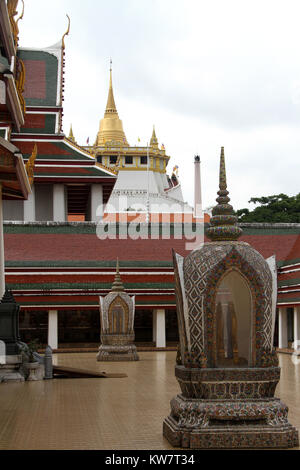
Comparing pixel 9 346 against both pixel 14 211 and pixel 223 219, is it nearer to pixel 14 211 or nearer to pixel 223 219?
pixel 223 219

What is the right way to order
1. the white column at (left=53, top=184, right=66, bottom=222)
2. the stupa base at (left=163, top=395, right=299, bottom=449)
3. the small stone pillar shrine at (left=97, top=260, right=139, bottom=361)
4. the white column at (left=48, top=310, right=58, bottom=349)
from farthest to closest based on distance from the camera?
1. the white column at (left=53, top=184, right=66, bottom=222)
2. the white column at (left=48, top=310, right=58, bottom=349)
3. the small stone pillar shrine at (left=97, top=260, right=139, bottom=361)
4. the stupa base at (left=163, top=395, right=299, bottom=449)

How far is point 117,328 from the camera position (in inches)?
1010

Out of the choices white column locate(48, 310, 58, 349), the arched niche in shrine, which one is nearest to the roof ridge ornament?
the arched niche in shrine

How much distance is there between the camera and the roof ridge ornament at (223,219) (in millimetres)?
9328

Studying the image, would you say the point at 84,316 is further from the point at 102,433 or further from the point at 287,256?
the point at 102,433

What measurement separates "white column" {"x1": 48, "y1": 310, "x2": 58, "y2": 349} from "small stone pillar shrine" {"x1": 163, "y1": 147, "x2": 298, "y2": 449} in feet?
69.3

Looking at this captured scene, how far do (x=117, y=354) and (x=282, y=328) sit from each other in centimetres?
891

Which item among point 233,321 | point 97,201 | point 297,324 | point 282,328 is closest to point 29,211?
point 97,201

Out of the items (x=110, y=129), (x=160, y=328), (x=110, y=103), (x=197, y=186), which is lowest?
(x=160, y=328)

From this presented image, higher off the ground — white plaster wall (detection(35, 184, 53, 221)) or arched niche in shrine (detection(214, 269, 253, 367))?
white plaster wall (detection(35, 184, 53, 221))

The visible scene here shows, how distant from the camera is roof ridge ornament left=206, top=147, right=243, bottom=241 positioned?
30.6 ft

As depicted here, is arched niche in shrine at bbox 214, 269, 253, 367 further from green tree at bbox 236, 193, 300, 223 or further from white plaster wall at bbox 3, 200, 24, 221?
green tree at bbox 236, 193, 300, 223

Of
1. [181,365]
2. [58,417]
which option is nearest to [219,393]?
[181,365]

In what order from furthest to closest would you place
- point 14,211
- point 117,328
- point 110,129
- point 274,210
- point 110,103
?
point 110,103, point 110,129, point 274,210, point 14,211, point 117,328
